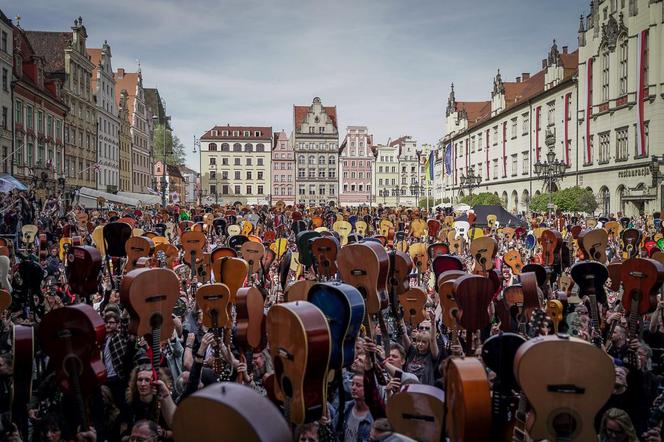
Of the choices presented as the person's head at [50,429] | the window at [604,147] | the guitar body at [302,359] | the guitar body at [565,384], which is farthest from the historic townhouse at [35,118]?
the window at [604,147]

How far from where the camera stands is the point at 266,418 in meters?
2.76

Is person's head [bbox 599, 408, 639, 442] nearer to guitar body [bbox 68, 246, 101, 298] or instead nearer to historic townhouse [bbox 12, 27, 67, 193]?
guitar body [bbox 68, 246, 101, 298]

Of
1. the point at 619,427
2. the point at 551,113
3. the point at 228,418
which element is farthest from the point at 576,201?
the point at 228,418

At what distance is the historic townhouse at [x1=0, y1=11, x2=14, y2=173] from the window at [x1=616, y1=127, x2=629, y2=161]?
140ft

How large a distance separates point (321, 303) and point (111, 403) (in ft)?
6.94

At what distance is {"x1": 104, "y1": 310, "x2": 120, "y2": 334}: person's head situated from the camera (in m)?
6.60

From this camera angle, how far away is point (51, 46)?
5247 cm

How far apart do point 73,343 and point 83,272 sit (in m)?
3.35

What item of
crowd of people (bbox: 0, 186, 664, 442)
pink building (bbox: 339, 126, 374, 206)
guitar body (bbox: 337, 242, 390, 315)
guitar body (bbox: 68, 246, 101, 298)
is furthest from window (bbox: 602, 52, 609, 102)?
pink building (bbox: 339, 126, 374, 206)

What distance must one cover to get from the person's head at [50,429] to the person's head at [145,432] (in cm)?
76

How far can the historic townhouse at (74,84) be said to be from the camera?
170 feet

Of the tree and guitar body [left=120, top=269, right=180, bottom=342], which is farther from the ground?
the tree

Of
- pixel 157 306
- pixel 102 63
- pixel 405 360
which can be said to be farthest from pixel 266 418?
pixel 102 63

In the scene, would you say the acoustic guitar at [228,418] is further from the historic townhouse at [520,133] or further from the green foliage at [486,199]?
the green foliage at [486,199]
